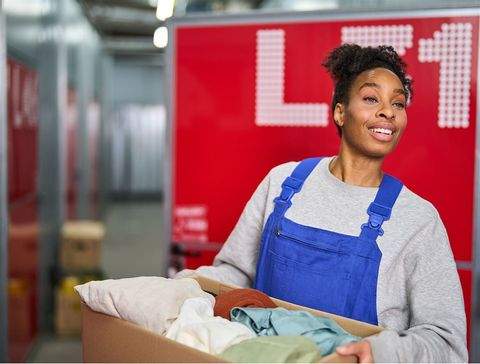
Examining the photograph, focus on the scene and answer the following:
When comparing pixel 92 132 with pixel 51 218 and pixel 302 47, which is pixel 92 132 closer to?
pixel 51 218

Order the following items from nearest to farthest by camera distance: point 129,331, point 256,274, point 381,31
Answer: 1. point 129,331
2. point 256,274
3. point 381,31

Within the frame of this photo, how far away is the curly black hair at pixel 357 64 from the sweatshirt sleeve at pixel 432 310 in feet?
1.35

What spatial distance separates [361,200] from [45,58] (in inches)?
160

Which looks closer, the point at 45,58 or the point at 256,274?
the point at 256,274

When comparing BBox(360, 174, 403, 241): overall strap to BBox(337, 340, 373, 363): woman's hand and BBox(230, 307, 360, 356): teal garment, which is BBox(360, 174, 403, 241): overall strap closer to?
BBox(230, 307, 360, 356): teal garment

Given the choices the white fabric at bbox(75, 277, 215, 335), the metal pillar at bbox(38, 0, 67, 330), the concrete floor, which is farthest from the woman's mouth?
the metal pillar at bbox(38, 0, 67, 330)

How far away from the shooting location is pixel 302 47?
8.27 feet

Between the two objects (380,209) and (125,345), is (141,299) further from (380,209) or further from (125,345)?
(380,209)

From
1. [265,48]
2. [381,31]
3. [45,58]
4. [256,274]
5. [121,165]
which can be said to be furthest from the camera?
[121,165]

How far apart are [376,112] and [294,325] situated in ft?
2.15

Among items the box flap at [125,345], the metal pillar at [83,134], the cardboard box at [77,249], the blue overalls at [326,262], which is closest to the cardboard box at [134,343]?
the box flap at [125,345]

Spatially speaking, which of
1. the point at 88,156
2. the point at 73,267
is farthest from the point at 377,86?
the point at 88,156

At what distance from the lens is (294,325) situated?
124cm

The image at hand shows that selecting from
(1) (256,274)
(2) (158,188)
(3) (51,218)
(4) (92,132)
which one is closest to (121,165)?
(2) (158,188)
